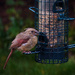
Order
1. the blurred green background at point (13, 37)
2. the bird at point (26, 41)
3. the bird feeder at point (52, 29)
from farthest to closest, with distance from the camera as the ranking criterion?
the blurred green background at point (13, 37) < the bird feeder at point (52, 29) < the bird at point (26, 41)

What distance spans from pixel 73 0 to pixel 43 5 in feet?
14.9

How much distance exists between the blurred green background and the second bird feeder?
1400mm

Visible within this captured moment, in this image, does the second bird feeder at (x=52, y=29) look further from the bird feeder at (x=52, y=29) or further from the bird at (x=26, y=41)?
the bird at (x=26, y=41)

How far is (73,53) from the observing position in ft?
27.1

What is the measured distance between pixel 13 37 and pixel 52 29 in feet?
11.0

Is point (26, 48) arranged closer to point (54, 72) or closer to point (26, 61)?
point (54, 72)

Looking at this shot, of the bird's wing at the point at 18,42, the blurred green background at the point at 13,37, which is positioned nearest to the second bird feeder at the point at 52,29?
the bird's wing at the point at 18,42

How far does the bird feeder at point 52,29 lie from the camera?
17.0ft

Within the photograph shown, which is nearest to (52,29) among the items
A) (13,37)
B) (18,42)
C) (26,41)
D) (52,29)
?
(52,29)

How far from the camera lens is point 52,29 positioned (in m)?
5.23

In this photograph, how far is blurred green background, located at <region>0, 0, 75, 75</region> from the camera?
681 cm

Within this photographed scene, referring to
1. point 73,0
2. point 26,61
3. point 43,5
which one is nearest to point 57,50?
point 43,5

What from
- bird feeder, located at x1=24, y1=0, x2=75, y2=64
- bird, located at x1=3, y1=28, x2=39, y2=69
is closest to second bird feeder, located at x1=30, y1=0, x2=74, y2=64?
bird feeder, located at x1=24, y1=0, x2=75, y2=64

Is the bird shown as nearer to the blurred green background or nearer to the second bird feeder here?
the second bird feeder
